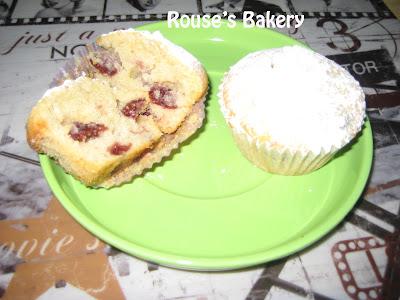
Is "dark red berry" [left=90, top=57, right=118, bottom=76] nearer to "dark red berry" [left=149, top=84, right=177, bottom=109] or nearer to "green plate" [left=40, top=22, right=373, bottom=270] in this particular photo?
"dark red berry" [left=149, top=84, right=177, bottom=109]

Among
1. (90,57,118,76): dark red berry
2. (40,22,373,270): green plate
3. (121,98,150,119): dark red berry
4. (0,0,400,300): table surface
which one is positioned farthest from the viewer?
(90,57,118,76): dark red berry

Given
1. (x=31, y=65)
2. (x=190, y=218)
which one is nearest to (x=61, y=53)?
(x=31, y=65)

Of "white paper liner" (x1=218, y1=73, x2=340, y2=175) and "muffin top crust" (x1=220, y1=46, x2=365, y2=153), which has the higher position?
"muffin top crust" (x1=220, y1=46, x2=365, y2=153)

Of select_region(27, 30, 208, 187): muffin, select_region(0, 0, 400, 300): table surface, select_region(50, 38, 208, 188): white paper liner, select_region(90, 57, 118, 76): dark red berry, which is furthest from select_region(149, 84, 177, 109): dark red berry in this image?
select_region(0, 0, 400, 300): table surface

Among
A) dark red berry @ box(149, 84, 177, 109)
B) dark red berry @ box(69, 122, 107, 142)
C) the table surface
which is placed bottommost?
the table surface

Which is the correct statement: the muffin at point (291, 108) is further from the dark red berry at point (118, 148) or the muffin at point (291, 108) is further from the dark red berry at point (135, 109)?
the dark red berry at point (118, 148)

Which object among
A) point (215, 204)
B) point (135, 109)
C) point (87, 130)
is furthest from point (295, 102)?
point (87, 130)
